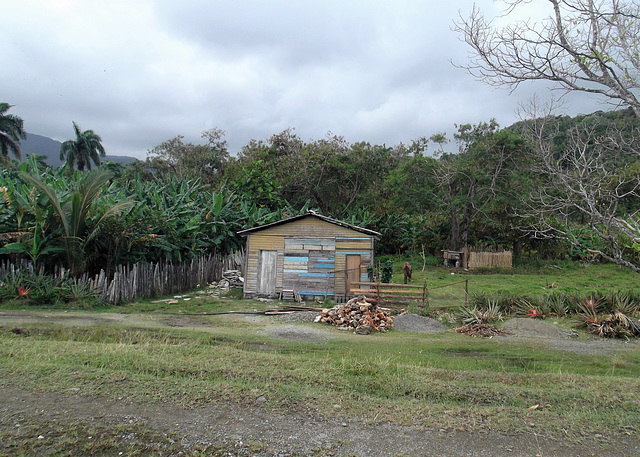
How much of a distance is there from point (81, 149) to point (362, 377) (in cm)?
6203

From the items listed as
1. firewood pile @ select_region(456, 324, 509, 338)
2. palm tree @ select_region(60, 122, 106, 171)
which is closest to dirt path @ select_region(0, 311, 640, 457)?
firewood pile @ select_region(456, 324, 509, 338)

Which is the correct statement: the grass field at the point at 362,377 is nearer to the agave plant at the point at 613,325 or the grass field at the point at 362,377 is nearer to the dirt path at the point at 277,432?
the dirt path at the point at 277,432

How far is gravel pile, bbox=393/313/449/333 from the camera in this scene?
12969 millimetres

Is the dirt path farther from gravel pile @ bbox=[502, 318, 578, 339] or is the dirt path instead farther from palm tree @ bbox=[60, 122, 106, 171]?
palm tree @ bbox=[60, 122, 106, 171]

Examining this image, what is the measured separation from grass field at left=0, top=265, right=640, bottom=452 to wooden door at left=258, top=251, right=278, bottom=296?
304 inches

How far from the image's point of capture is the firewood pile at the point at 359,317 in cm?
1286

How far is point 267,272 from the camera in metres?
18.9

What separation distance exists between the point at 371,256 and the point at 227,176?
75.8 feet

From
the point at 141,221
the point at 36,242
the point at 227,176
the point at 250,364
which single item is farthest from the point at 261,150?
the point at 250,364

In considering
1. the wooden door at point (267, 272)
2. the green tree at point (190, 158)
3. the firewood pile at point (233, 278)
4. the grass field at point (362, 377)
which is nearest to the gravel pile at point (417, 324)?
the grass field at point (362, 377)

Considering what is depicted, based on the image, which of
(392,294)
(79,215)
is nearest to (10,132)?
(79,215)

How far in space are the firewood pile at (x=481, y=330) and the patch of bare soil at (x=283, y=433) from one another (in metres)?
7.64

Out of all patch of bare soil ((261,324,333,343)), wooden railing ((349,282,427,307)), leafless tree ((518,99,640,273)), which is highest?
leafless tree ((518,99,640,273))

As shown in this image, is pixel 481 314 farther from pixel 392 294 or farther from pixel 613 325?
pixel 613 325
